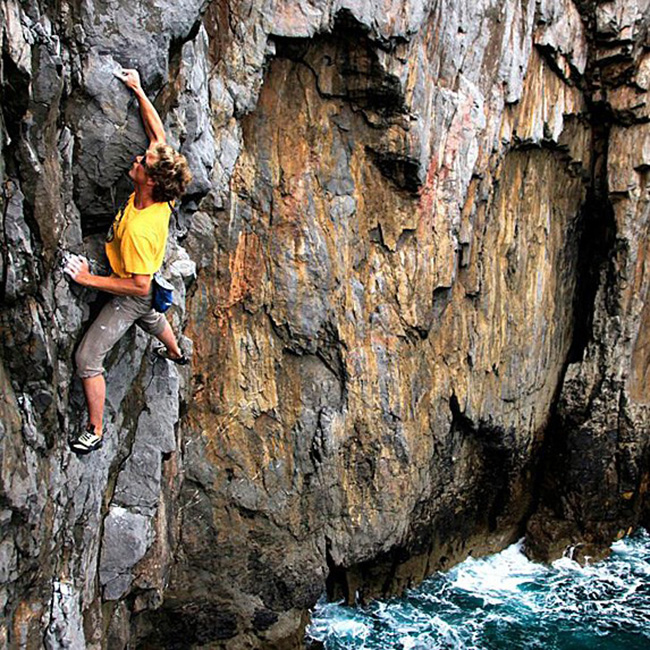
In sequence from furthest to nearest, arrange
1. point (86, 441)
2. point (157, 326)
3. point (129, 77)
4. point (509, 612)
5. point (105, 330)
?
point (509, 612)
point (157, 326)
point (86, 441)
point (105, 330)
point (129, 77)

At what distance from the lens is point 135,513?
10.4 m

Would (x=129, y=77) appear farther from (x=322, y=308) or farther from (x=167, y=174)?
(x=322, y=308)

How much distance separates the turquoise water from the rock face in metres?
0.71

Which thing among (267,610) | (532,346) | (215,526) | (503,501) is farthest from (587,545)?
(215,526)

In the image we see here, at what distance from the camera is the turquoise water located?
1717cm

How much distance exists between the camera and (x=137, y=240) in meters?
7.82

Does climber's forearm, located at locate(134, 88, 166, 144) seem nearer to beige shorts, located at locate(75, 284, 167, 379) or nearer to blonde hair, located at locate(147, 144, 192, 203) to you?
blonde hair, located at locate(147, 144, 192, 203)

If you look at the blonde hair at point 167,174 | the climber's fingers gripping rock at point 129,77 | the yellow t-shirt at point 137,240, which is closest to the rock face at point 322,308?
the climber's fingers gripping rock at point 129,77

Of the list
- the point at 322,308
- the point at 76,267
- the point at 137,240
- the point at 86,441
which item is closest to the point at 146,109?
the point at 137,240

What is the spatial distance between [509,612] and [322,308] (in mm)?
9600

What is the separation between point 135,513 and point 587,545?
1536 centimetres

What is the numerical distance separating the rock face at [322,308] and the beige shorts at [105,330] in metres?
0.20

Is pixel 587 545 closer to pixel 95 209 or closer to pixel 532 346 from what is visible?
pixel 532 346

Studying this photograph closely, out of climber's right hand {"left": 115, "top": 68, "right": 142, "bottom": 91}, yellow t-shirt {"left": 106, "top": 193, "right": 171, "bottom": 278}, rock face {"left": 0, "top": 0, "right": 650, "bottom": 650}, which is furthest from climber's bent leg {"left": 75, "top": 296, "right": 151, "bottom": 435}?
climber's right hand {"left": 115, "top": 68, "right": 142, "bottom": 91}
